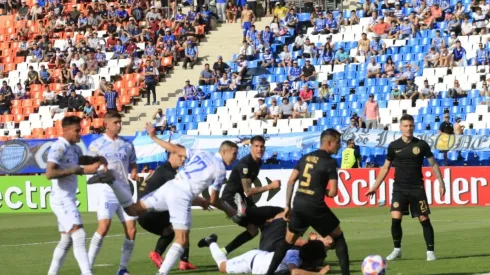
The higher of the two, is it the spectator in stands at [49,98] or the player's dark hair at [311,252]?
the player's dark hair at [311,252]

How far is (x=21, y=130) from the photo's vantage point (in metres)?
44.8

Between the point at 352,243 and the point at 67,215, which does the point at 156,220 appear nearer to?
the point at 67,215

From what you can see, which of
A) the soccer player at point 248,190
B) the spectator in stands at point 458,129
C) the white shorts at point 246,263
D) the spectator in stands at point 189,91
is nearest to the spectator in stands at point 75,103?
the spectator in stands at point 189,91

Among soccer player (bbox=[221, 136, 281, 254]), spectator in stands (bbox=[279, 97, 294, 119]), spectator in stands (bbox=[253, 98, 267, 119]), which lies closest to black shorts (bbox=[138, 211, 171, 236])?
soccer player (bbox=[221, 136, 281, 254])

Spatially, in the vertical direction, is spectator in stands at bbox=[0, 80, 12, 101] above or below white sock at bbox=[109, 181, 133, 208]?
below

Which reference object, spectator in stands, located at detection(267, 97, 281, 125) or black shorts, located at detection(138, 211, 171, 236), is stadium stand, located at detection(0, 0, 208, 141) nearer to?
spectator in stands, located at detection(267, 97, 281, 125)

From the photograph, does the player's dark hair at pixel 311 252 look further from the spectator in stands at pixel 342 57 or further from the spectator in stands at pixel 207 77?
the spectator in stands at pixel 207 77

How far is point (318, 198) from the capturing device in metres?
13.9

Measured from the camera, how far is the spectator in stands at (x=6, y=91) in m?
46.3

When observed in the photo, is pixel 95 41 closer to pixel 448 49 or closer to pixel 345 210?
pixel 448 49

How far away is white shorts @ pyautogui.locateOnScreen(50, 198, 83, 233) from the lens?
45.7ft

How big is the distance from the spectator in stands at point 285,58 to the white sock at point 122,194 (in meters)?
27.3

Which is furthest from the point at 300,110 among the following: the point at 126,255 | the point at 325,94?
the point at 126,255

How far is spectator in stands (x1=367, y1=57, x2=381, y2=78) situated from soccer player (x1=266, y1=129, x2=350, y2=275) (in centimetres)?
2557
